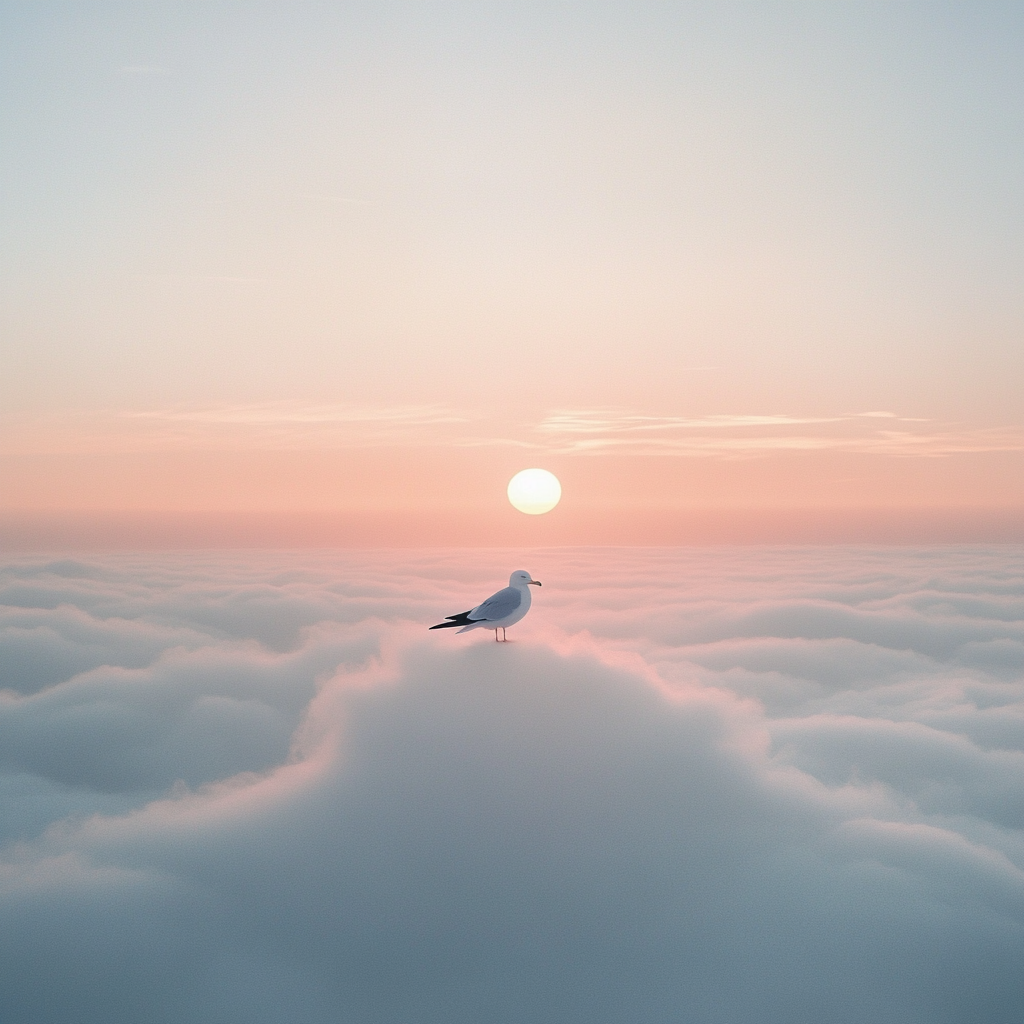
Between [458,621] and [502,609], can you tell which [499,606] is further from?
[458,621]

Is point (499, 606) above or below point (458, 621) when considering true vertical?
above

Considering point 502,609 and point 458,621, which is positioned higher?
point 502,609

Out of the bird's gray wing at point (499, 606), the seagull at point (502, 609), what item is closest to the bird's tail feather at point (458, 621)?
the seagull at point (502, 609)

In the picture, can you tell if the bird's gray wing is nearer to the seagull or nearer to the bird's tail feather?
the seagull

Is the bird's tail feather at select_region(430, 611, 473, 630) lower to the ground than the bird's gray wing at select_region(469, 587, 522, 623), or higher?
lower

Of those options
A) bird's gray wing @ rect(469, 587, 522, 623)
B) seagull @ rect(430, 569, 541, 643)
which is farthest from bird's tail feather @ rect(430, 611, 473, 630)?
bird's gray wing @ rect(469, 587, 522, 623)

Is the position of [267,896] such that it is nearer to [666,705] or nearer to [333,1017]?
[333,1017]

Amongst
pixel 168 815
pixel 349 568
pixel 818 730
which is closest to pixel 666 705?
pixel 168 815

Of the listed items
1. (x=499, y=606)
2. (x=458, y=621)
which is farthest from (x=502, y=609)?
(x=458, y=621)
